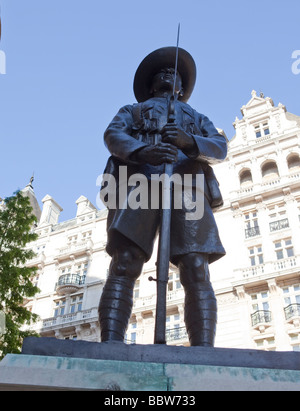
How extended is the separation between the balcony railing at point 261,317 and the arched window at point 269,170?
9625mm

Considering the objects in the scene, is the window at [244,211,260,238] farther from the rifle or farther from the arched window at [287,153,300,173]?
the rifle

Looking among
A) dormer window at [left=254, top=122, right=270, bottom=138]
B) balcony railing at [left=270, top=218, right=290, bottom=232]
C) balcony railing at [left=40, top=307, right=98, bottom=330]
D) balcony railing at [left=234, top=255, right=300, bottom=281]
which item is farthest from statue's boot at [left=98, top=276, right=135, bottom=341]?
dormer window at [left=254, top=122, right=270, bottom=138]

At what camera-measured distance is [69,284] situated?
29406mm

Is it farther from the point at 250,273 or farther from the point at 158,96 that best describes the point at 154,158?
the point at 250,273

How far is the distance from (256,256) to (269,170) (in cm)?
665

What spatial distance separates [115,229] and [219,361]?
1.45 metres

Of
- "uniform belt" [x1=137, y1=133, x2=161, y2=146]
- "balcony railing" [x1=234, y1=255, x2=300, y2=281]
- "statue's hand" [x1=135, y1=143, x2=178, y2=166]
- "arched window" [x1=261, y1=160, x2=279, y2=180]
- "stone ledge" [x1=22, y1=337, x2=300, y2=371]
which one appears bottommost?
"stone ledge" [x1=22, y1=337, x2=300, y2=371]

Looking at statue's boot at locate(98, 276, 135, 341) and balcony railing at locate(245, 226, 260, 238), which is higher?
balcony railing at locate(245, 226, 260, 238)

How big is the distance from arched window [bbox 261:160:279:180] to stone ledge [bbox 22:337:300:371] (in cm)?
2605

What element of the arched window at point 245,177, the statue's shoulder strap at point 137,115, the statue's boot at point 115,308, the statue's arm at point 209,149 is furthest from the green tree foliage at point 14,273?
the arched window at point 245,177

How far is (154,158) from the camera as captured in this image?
373 cm

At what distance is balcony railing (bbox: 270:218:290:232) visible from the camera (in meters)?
24.2

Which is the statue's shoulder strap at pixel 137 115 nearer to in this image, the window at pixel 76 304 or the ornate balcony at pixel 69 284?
the window at pixel 76 304
